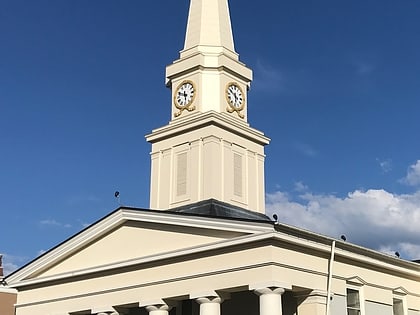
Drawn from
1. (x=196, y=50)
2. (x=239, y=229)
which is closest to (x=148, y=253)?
(x=239, y=229)

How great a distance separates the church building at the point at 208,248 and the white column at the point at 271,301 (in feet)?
0.11

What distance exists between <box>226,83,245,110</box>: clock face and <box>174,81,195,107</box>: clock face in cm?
185

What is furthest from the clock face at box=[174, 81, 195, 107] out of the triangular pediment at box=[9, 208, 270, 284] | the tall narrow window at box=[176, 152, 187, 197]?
the triangular pediment at box=[9, 208, 270, 284]

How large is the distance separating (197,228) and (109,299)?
5.16m

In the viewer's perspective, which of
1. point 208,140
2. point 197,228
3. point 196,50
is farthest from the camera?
point 196,50

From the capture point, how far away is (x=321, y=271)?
28125 mm

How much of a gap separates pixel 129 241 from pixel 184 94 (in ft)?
35.2

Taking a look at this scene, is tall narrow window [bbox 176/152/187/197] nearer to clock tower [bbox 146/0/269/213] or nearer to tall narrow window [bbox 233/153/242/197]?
clock tower [bbox 146/0/269/213]

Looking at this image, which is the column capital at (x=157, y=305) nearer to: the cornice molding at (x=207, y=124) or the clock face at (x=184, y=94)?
the cornice molding at (x=207, y=124)

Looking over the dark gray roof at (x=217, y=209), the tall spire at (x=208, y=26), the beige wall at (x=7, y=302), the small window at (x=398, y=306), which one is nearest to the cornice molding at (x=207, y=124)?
the dark gray roof at (x=217, y=209)

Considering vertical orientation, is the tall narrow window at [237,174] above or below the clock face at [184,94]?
below

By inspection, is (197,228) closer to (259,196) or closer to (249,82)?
(259,196)

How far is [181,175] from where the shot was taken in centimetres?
3769

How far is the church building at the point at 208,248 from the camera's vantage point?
27375 mm
